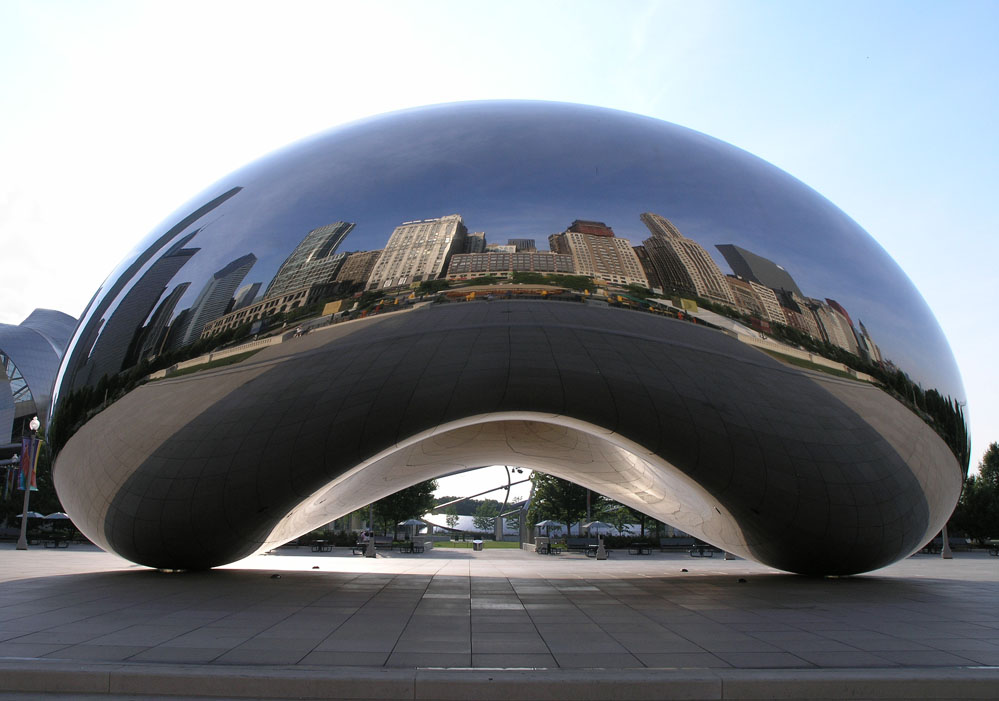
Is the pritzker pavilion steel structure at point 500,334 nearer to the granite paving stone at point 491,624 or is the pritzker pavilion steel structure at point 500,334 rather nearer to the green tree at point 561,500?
the granite paving stone at point 491,624

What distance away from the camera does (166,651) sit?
4.51 meters

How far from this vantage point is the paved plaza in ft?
12.4

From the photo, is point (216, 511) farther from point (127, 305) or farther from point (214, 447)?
point (127, 305)

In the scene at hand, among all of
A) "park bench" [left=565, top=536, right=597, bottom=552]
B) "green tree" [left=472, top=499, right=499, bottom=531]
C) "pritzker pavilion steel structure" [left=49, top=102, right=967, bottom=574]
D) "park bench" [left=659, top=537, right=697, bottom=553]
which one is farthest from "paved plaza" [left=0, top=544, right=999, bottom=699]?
"green tree" [left=472, top=499, right=499, bottom=531]

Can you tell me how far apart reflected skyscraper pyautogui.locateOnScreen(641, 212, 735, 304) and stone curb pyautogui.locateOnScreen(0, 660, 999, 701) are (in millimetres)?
3770

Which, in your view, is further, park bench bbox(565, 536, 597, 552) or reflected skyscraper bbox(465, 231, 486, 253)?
park bench bbox(565, 536, 597, 552)

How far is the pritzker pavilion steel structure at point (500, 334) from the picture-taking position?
654cm

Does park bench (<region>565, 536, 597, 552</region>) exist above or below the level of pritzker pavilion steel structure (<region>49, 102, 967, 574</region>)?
below

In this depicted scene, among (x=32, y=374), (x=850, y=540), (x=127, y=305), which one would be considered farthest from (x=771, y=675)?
(x=32, y=374)

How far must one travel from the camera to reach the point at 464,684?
372cm

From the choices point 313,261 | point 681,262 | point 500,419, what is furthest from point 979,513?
point 313,261

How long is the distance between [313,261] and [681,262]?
3782 millimetres

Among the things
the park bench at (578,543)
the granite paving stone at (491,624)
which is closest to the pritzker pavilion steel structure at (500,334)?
the granite paving stone at (491,624)

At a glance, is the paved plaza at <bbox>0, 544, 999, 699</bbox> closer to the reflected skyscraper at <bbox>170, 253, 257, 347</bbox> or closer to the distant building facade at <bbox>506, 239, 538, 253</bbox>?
the reflected skyscraper at <bbox>170, 253, 257, 347</bbox>
